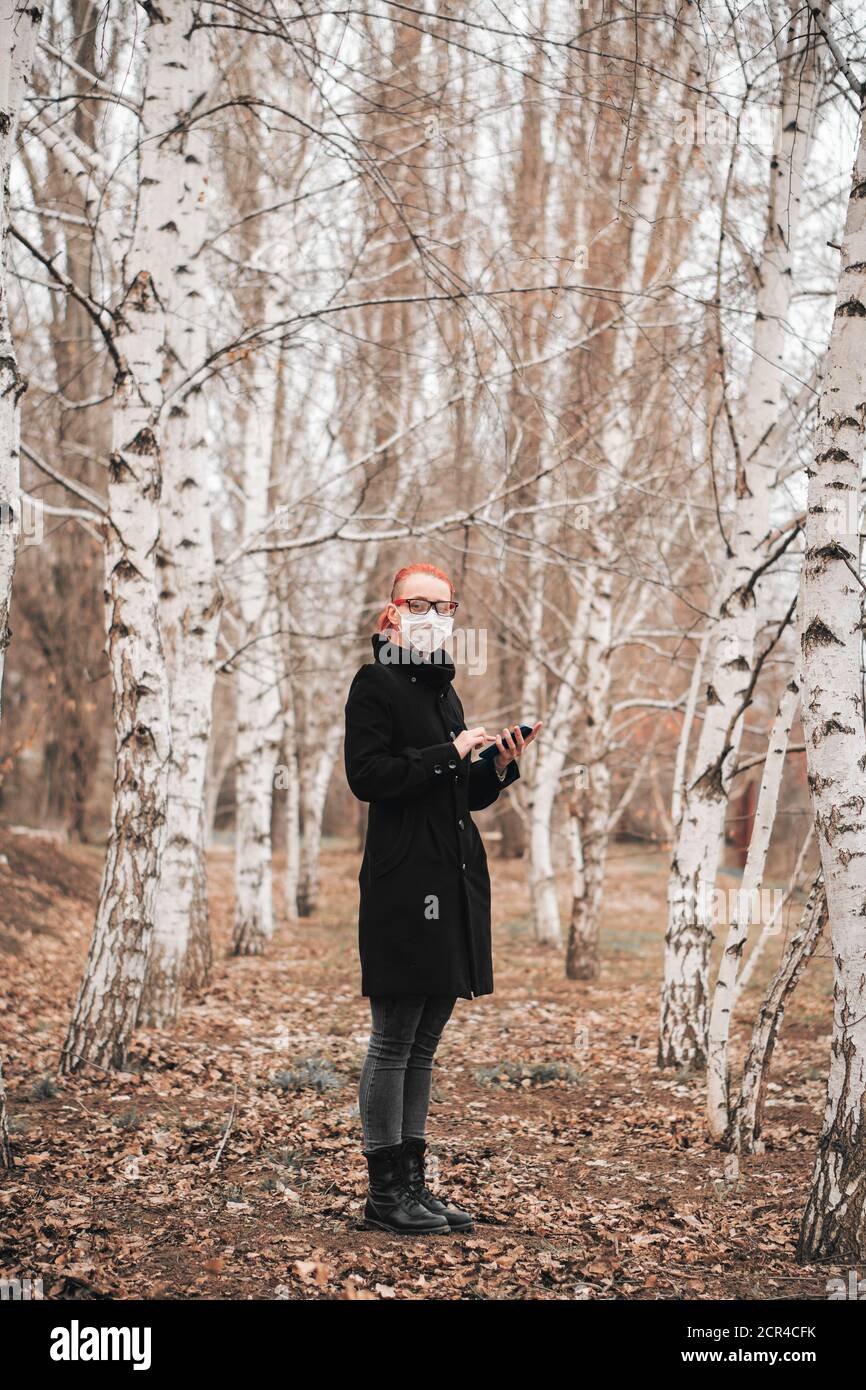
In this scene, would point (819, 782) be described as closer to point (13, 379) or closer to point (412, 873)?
point (412, 873)

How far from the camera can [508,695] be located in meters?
20.8

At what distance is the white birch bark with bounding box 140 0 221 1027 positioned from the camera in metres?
7.00

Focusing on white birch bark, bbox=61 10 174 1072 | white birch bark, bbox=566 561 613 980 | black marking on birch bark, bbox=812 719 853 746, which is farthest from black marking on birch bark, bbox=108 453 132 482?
white birch bark, bbox=566 561 613 980

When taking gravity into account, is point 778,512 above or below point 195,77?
below

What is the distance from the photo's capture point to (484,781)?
361cm

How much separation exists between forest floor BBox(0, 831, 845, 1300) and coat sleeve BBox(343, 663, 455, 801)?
1360 mm

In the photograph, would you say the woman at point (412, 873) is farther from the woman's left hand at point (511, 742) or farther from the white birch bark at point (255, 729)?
the white birch bark at point (255, 729)

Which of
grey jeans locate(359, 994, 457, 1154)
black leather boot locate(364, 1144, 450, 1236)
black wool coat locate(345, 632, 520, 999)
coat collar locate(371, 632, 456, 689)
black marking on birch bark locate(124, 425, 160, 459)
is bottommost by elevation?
black leather boot locate(364, 1144, 450, 1236)

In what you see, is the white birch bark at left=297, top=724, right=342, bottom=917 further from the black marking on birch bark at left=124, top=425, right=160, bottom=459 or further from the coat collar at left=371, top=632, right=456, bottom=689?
the coat collar at left=371, top=632, right=456, bottom=689

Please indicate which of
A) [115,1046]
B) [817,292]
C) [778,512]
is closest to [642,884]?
[778,512]

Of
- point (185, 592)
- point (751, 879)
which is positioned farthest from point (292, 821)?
point (751, 879)
